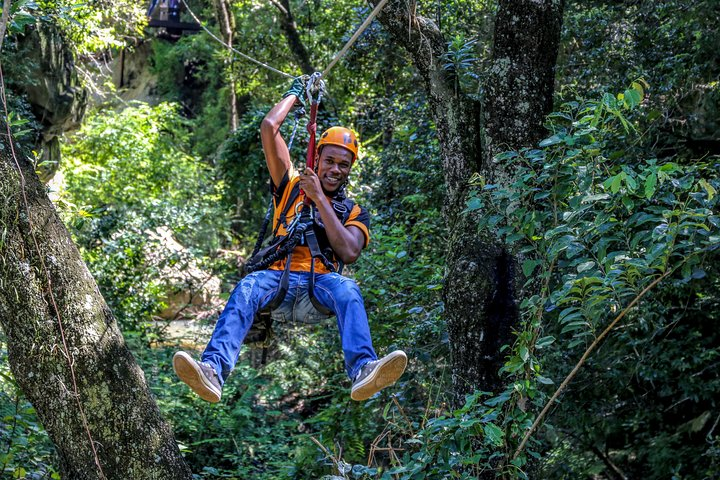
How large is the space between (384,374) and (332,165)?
132cm

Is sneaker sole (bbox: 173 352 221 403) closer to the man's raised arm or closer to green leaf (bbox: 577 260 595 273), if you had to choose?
the man's raised arm

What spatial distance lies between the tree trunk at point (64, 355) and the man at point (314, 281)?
1.52 ft

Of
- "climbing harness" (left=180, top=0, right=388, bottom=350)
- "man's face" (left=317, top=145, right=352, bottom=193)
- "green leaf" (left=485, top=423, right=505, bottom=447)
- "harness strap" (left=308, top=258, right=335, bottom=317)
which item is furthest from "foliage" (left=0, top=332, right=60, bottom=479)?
"green leaf" (left=485, top=423, right=505, bottom=447)

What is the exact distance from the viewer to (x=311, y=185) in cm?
441

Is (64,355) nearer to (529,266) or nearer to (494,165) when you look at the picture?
(529,266)

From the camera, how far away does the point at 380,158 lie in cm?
1017

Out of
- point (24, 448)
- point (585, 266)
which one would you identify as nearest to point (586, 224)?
point (585, 266)

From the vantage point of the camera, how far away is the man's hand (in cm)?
441

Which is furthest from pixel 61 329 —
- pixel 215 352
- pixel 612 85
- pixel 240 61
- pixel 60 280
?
pixel 240 61

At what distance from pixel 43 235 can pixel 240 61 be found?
12.7m

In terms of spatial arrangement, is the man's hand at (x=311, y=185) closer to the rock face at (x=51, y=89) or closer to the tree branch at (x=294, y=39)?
the rock face at (x=51, y=89)

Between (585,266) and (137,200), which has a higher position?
(585,266)

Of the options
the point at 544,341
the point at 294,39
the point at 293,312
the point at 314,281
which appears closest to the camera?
the point at 544,341

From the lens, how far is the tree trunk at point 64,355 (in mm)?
4113
